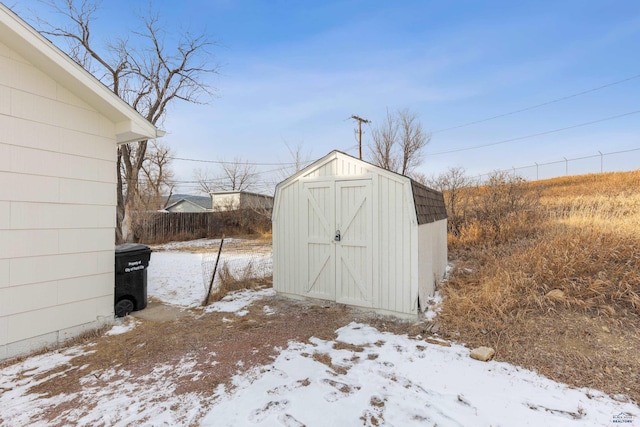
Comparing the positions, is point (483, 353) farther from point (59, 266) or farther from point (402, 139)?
point (402, 139)

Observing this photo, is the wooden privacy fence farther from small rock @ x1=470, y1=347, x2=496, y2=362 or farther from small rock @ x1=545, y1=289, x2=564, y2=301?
small rock @ x1=545, y1=289, x2=564, y2=301

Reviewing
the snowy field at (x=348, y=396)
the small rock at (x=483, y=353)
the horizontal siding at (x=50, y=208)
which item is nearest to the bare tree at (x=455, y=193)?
the small rock at (x=483, y=353)

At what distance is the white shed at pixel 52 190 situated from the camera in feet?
10.2

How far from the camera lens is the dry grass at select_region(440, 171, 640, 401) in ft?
9.58

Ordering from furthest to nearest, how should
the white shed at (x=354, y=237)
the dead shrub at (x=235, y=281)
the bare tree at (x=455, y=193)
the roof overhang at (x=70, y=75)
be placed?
the bare tree at (x=455, y=193) < the dead shrub at (x=235, y=281) < the white shed at (x=354, y=237) < the roof overhang at (x=70, y=75)

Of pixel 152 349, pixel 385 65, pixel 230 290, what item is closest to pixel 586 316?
pixel 152 349

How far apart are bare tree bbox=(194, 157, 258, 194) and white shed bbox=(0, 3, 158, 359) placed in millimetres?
28592

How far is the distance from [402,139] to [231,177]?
66.8 ft

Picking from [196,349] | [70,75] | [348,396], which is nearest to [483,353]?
[348,396]

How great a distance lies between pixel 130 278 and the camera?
448cm

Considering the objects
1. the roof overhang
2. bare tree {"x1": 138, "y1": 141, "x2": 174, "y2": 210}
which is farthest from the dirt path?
bare tree {"x1": 138, "y1": 141, "x2": 174, "y2": 210}

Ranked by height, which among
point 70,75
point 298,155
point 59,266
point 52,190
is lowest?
point 59,266

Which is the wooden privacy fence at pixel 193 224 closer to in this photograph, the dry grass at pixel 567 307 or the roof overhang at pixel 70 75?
the roof overhang at pixel 70 75

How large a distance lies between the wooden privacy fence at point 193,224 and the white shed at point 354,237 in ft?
42.3
